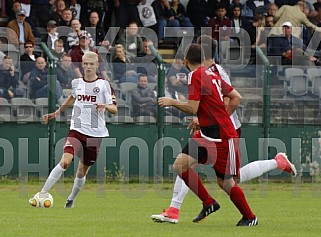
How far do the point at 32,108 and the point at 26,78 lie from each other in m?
0.63

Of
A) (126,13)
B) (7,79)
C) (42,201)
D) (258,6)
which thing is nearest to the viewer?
(42,201)

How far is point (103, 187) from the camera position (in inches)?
742

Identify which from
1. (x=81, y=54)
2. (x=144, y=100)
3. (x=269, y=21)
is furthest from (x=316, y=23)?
(x=81, y=54)

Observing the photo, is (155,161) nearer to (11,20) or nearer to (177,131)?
(177,131)

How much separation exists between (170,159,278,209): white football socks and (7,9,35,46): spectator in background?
8.74 m

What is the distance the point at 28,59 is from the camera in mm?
19359

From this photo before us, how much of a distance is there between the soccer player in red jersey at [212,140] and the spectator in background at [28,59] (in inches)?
343

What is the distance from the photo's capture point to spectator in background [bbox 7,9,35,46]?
19.7 meters

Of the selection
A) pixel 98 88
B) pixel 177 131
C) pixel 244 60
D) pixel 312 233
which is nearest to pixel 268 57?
pixel 244 60

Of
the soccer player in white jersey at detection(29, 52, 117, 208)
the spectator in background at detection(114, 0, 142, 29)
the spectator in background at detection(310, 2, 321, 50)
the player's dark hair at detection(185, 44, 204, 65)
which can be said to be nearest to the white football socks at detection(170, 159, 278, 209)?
the player's dark hair at detection(185, 44, 204, 65)

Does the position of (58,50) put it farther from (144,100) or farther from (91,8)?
(91,8)

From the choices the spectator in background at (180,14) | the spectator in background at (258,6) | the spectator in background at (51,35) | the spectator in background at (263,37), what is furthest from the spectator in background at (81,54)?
the spectator in background at (258,6)

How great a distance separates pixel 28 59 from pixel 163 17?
387 cm

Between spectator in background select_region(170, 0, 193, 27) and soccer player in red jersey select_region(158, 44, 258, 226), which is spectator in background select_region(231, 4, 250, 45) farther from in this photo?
soccer player in red jersey select_region(158, 44, 258, 226)
